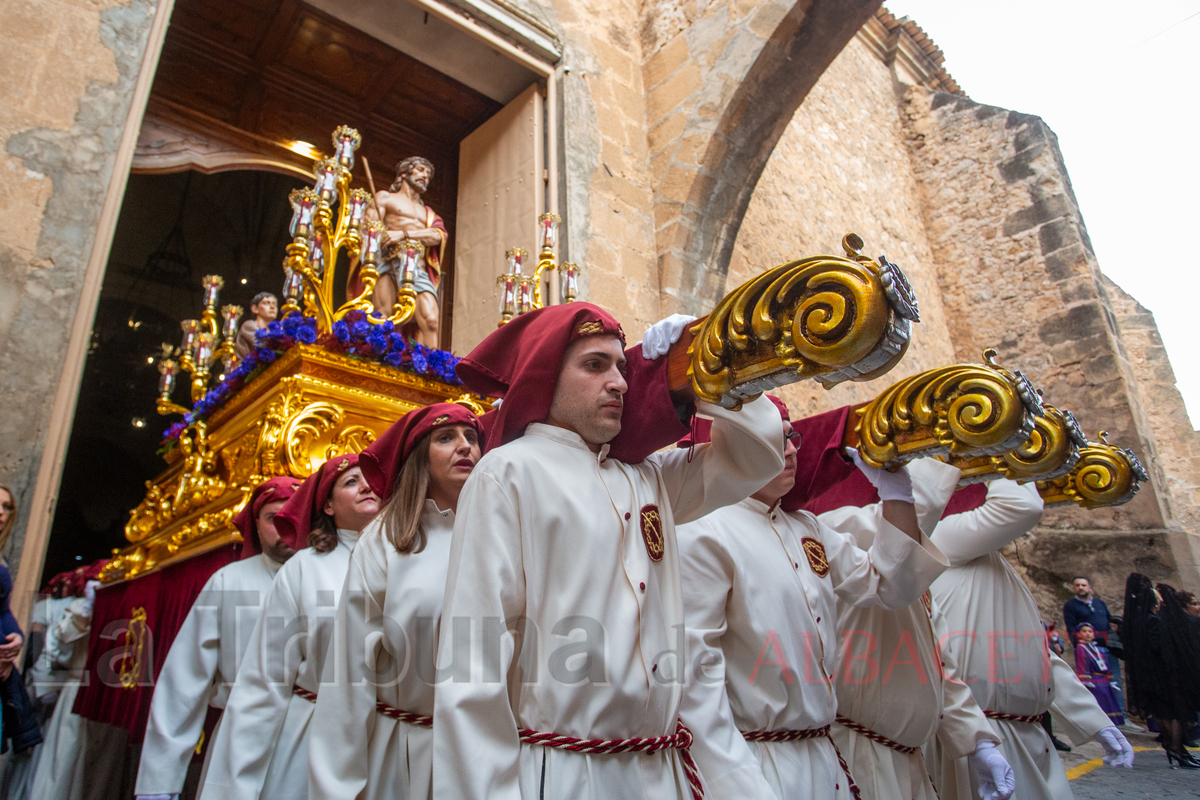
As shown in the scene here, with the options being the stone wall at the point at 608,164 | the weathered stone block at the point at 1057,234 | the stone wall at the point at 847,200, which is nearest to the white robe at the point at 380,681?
the stone wall at the point at 608,164

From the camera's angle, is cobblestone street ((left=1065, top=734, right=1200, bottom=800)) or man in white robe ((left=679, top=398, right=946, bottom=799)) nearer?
man in white robe ((left=679, top=398, right=946, bottom=799))

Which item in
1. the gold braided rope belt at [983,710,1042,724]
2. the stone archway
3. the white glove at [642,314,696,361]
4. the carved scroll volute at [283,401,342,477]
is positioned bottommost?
the gold braided rope belt at [983,710,1042,724]

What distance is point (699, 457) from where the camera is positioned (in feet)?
6.32

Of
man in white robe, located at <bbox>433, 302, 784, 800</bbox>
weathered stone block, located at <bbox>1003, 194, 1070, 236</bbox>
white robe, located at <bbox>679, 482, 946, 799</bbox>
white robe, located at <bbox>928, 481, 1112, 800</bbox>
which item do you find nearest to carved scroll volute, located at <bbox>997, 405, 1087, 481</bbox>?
white robe, located at <bbox>679, 482, 946, 799</bbox>

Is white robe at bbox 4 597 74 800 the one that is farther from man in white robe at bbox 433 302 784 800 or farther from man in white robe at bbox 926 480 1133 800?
man in white robe at bbox 926 480 1133 800

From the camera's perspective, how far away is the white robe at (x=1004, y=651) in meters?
3.15

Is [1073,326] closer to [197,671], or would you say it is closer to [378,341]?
[378,341]

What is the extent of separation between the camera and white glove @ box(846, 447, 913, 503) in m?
2.28

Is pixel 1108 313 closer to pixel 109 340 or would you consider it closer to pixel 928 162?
pixel 928 162

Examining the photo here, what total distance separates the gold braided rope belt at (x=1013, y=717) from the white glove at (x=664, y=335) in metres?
2.53

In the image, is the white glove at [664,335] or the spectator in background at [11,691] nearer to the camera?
the white glove at [664,335]

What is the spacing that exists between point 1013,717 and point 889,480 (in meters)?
1.71

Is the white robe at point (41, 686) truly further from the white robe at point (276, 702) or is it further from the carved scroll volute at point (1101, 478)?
the carved scroll volute at point (1101, 478)

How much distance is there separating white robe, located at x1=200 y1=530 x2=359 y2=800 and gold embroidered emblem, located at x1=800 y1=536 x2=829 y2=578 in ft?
5.04
